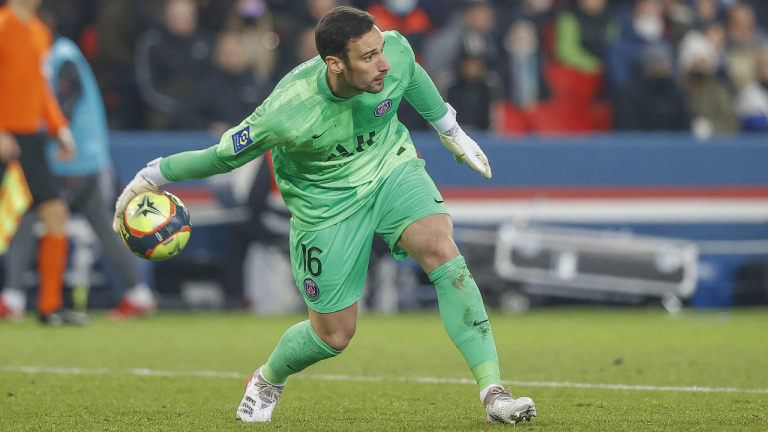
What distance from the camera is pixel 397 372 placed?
6930 millimetres

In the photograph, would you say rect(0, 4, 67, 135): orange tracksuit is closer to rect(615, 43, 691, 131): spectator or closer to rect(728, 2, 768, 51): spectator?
rect(615, 43, 691, 131): spectator

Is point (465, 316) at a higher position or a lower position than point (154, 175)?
lower

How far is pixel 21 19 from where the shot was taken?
958 cm

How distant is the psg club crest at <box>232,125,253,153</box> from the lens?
4680mm

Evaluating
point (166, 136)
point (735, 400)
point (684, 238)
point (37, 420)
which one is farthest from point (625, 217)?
point (37, 420)

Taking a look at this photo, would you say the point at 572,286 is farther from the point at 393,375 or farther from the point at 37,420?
the point at 37,420

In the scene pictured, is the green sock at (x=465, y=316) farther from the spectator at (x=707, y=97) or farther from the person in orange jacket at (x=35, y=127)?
the spectator at (x=707, y=97)

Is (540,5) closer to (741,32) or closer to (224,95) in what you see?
(741,32)

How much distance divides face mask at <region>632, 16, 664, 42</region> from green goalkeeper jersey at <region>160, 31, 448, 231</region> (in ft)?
27.3

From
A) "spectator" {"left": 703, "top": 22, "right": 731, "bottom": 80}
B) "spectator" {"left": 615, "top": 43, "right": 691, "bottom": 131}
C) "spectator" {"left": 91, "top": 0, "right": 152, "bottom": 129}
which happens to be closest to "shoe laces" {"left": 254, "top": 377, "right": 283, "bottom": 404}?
"spectator" {"left": 91, "top": 0, "right": 152, "bottom": 129}

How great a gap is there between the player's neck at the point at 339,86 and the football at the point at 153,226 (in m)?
1.03

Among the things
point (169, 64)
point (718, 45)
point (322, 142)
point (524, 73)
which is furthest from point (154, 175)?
point (718, 45)

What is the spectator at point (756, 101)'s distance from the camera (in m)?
12.6

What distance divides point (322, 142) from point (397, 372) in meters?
2.50
